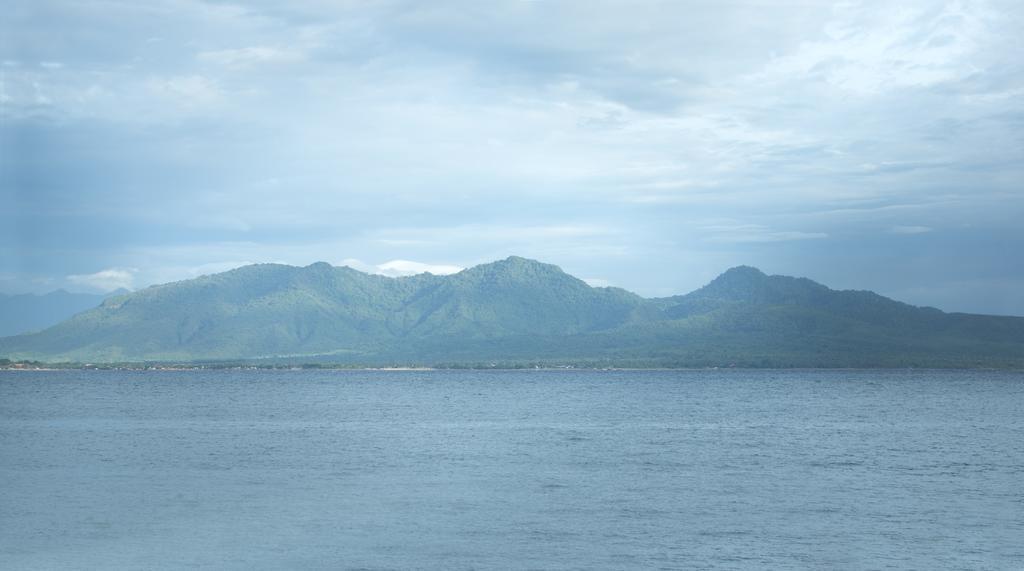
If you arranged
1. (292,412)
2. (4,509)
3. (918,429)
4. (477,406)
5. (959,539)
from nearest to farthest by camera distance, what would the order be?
1. (959,539)
2. (4,509)
3. (918,429)
4. (292,412)
5. (477,406)

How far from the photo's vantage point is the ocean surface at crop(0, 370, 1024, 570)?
3791cm

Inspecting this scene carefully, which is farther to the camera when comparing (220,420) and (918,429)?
(220,420)

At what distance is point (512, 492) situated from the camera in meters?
51.9

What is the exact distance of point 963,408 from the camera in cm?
12600

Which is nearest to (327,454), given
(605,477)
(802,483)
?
(605,477)

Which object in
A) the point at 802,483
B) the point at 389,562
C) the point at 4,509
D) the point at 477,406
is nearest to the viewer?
the point at 389,562

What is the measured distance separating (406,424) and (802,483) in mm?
50158

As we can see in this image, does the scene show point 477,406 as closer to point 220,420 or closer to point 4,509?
point 220,420

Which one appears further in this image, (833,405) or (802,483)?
(833,405)

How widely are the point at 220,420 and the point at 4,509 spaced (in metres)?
58.8

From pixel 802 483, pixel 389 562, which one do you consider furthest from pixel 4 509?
pixel 802 483

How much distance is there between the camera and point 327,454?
70.3 meters

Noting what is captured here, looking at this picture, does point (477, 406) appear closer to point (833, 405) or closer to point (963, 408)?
point (833, 405)

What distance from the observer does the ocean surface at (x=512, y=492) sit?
3791 cm
